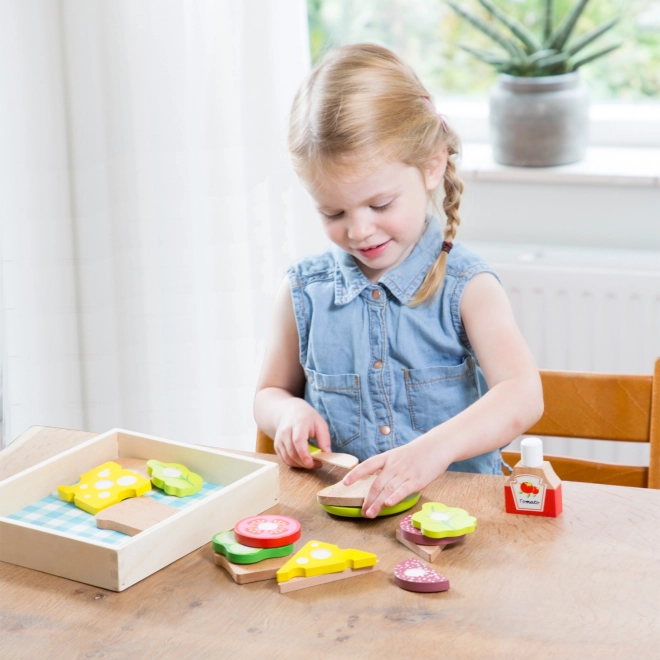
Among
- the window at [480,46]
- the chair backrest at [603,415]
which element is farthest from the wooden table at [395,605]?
the window at [480,46]

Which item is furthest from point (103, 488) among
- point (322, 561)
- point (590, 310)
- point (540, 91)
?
point (540, 91)

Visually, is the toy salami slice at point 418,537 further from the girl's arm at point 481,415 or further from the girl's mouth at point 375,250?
the girl's mouth at point 375,250

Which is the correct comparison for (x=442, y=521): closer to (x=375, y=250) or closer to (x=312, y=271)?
(x=375, y=250)

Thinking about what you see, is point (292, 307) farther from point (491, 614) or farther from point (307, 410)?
point (491, 614)

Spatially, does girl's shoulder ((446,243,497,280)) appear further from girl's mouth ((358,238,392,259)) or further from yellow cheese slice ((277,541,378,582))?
yellow cheese slice ((277,541,378,582))

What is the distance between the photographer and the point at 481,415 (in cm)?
111

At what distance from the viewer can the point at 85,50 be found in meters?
1.74

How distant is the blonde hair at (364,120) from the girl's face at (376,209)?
15 millimetres

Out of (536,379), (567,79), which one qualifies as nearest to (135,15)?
(567,79)

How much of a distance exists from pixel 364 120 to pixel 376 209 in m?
0.11

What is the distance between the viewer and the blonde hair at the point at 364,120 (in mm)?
1162

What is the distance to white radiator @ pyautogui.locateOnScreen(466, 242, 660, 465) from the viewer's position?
1.91 metres

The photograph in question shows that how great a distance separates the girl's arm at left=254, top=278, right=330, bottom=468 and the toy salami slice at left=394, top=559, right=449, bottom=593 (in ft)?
0.87

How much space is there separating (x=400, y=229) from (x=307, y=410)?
0.81 feet
